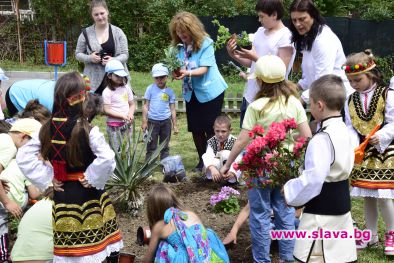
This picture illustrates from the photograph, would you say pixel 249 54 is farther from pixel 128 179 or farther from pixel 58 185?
pixel 58 185

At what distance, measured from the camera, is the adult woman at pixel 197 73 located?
6684 mm

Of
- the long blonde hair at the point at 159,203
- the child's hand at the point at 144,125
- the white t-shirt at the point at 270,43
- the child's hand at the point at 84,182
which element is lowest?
the child's hand at the point at 144,125

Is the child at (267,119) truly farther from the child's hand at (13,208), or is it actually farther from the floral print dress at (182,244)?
the child's hand at (13,208)

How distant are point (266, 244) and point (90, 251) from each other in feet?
4.49

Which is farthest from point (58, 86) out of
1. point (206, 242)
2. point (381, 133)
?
point (381, 133)

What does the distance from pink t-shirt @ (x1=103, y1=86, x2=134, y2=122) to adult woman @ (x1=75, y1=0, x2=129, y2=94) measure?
0.30 m

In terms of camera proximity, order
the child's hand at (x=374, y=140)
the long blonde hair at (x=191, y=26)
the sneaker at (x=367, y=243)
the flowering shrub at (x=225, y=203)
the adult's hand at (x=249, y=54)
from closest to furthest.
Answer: the child's hand at (x=374, y=140) → the sneaker at (x=367, y=243) → the adult's hand at (x=249, y=54) → the flowering shrub at (x=225, y=203) → the long blonde hair at (x=191, y=26)

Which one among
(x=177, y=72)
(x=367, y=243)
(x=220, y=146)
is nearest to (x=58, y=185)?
(x=220, y=146)

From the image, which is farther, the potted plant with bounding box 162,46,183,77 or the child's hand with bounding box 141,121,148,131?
the child's hand with bounding box 141,121,148,131

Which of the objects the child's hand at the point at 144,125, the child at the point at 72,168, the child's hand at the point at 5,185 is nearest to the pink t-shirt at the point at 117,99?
the child's hand at the point at 144,125

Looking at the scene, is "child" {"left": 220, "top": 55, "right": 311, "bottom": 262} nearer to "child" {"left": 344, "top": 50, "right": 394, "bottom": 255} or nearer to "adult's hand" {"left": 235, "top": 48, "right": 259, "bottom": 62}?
"child" {"left": 344, "top": 50, "right": 394, "bottom": 255}

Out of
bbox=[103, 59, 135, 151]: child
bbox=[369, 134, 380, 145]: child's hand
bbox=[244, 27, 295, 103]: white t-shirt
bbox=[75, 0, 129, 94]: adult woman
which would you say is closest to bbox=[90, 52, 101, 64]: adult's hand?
bbox=[75, 0, 129, 94]: adult woman

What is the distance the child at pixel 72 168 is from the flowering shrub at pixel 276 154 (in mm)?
1021

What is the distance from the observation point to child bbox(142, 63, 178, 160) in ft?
24.7
